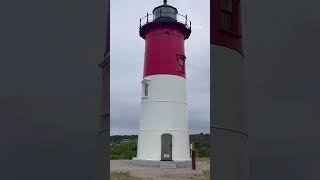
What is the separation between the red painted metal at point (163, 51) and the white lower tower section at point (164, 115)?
19 cm

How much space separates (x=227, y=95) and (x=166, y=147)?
7.22 meters

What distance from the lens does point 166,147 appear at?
8008 millimetres

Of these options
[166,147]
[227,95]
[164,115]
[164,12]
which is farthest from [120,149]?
[166,147]

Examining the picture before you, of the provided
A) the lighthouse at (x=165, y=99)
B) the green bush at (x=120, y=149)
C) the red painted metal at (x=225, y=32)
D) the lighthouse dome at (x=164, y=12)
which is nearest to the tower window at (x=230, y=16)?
the red painted metal at (x=225, y=32)

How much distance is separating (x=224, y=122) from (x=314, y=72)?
454 millimetres

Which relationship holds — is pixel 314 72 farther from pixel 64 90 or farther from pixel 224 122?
pixel 64 90

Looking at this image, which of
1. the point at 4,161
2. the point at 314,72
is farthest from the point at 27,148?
the point at 314,72

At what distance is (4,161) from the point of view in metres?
0.91

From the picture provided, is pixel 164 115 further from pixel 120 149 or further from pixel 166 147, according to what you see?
pixel 120 149

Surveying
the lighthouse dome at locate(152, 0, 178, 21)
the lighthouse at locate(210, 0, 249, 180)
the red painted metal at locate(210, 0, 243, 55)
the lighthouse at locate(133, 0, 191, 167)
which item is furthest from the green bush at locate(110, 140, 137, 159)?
the lighthouse at locate(133, 0, 191, 167)

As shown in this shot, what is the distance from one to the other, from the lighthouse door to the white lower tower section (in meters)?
0.09

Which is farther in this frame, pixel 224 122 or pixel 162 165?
pixel 162 165

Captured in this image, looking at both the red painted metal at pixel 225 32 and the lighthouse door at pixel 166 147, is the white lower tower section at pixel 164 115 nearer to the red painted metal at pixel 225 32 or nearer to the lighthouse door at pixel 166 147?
the lighthouse door at pixel 166 147

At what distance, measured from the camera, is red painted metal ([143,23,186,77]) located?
25.4 ft
